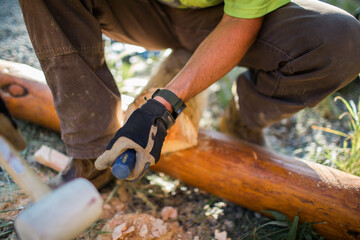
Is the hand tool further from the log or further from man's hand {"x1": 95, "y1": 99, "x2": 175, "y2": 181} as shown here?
the log

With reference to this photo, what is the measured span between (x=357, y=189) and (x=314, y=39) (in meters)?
0.85

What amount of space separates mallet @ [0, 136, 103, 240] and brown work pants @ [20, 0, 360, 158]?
49cm

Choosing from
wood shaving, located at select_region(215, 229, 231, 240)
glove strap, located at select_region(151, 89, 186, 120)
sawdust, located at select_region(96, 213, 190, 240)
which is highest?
glove strap, located at select_region(151, 89, 186, 120)

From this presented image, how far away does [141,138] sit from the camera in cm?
110

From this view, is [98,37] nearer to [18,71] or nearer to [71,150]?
[71,150]

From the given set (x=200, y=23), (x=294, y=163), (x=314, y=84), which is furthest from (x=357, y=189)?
(x=200, y=23)

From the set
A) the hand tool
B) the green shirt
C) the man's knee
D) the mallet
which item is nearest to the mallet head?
the mallet

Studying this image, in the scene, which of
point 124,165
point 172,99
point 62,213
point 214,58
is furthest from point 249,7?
point 62,213

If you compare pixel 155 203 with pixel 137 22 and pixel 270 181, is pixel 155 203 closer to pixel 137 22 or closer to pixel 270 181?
pixel 270 181

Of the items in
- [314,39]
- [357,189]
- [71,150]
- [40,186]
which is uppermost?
[314,39]

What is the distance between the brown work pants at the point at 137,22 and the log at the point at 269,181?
349 mm

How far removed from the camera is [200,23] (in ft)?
5.37

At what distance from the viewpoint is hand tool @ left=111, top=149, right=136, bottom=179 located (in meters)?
1.03

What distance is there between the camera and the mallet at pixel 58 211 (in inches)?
30.7
